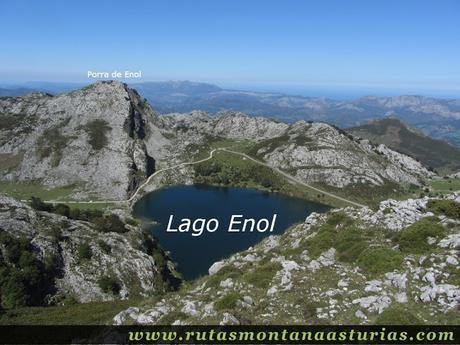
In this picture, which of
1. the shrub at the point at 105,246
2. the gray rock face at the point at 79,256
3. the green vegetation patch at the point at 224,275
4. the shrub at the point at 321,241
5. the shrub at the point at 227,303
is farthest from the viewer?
the shrub at the point at 105,246

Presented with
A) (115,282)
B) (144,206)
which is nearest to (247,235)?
(144,206)

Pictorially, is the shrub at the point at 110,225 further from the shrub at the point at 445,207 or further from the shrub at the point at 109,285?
the shrub at the point at 445,207

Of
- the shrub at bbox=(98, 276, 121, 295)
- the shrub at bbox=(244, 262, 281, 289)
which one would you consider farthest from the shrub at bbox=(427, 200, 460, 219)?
the shrub at bbox=(98, 276, 121, 295)

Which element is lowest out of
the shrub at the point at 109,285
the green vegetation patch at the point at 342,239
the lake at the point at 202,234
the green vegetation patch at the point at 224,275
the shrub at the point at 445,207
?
the lake at the point at 202,234

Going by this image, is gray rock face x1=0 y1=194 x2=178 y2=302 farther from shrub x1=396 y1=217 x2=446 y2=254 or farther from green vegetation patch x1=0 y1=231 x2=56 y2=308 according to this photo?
shrub x1=396 y1=217 x2=446 y2=254

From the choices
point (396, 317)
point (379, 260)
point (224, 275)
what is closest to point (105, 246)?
point (224, 275)

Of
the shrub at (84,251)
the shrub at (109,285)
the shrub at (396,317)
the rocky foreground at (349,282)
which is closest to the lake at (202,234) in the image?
the shrub at (84,251)

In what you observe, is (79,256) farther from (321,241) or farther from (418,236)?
(418,236)
